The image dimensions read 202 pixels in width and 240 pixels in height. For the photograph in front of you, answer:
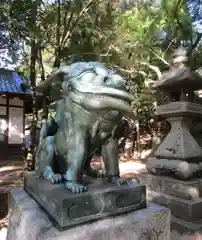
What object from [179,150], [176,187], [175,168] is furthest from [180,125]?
[176,187]

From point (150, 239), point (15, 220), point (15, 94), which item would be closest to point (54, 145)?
point (15, 220)

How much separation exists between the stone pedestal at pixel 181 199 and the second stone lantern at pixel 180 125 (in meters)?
0.12

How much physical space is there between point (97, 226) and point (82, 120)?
57cm

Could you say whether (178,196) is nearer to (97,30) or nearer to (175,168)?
(175,168)

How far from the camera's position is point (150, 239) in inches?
52.1

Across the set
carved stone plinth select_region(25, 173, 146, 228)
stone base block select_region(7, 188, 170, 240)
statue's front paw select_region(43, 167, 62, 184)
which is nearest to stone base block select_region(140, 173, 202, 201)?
stone base block select_region(7, 188, 170, 240)

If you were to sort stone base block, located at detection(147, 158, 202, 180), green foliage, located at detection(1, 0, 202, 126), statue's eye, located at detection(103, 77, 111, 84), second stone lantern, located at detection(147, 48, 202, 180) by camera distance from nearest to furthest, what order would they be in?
1. statue's eye, located at detection(103, 77, 111, 84)
2. stone base block, located at detection(147, 158, 202, 180)
3. second stone lantern, located at detection(147, 48, 202, 180)
4. green foliage, located at detection(1, 0, 202, 126)

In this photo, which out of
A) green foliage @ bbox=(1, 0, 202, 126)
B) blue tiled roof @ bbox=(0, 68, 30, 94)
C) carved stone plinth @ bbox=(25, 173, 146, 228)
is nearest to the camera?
carved stone plinth @ bbox=(25, 173, 146, 228)

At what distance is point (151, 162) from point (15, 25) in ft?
12.9

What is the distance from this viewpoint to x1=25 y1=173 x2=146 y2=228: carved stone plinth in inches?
43.7

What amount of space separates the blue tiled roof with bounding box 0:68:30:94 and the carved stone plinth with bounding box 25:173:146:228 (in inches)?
343

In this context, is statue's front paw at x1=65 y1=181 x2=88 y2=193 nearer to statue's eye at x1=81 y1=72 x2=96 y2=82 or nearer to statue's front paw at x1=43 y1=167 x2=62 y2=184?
statue's front paw at x1=43 y1=167 x2=62 y2=184

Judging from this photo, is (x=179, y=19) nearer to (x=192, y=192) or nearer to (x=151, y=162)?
(x=151, y=162)

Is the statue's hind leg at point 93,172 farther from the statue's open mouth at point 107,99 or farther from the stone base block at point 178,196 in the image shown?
the stone base block at point 178,196
